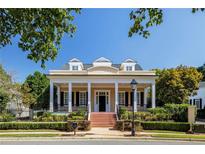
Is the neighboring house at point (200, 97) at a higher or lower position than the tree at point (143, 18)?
lower

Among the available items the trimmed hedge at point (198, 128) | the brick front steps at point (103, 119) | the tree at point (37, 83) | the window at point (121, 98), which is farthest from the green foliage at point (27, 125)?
the tree at point (37, 83)

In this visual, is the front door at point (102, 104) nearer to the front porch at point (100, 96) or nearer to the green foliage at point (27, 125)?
the front porch at point (100, 96)

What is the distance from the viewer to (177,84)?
30594 millimetres

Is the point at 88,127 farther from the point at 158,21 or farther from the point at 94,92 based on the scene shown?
the point at 158,21

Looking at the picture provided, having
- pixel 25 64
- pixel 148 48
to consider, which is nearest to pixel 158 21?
pixel 148 48

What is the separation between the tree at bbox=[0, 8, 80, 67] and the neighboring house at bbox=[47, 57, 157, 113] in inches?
620

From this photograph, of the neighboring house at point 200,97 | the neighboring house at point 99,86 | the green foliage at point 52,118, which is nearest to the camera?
the green foliage at point 52,118

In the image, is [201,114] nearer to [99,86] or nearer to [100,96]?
[100,96]

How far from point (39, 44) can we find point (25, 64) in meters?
3.83

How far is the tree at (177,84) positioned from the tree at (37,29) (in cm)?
2215

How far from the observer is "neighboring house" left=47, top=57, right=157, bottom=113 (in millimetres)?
25938

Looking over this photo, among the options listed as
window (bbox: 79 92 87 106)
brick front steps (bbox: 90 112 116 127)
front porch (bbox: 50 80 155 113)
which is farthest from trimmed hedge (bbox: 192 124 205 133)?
window (bbox: 79 92 87 106)

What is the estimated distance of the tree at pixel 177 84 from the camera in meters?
30.8
